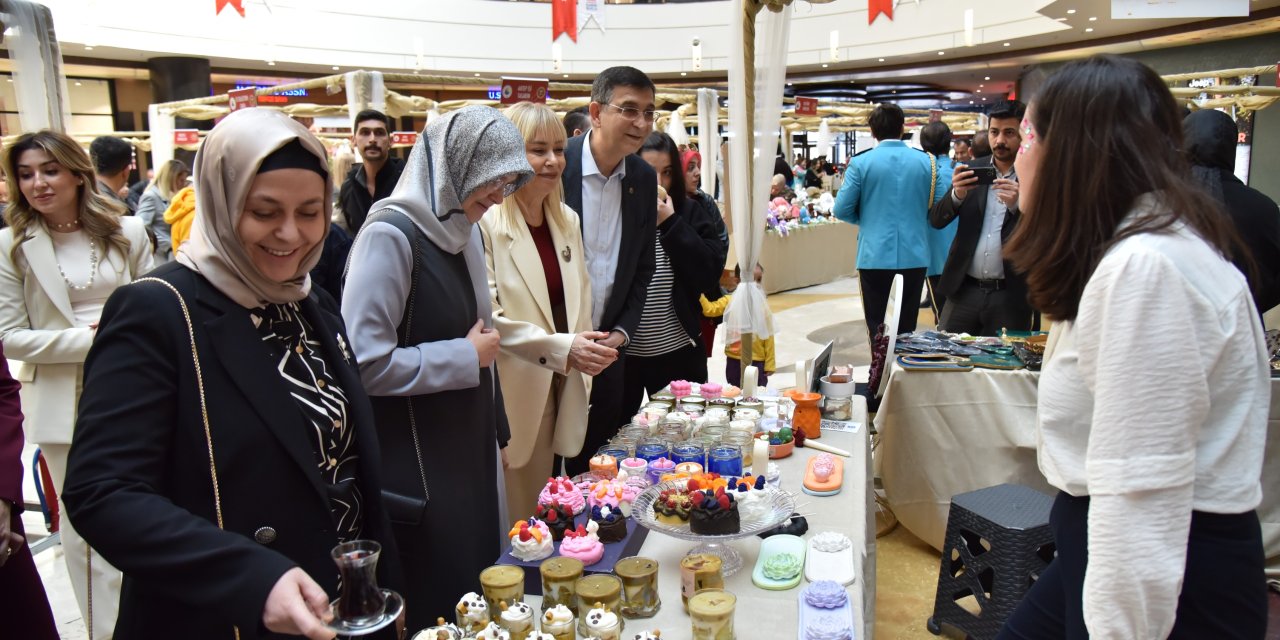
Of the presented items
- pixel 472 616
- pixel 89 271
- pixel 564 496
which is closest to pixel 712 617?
pixel 472 616

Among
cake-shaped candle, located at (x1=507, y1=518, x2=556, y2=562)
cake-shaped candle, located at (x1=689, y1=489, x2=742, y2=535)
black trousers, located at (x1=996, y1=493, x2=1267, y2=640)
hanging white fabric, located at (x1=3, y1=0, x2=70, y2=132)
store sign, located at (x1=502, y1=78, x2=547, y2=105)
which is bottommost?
cake-shaped candle, located at (x1=507, y1=518, x2=556, y2=562)

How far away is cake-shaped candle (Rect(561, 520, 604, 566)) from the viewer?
1.69 metres

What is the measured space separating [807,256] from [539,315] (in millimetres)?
8452

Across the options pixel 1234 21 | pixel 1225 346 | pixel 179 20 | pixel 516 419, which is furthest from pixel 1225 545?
pixel 179 20

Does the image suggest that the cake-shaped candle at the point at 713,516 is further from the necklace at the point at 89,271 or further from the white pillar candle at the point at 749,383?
the necklace at the point at 89,271

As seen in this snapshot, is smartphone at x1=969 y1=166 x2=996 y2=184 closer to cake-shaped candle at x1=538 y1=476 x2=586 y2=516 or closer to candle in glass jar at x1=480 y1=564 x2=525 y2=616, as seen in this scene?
cake-shaped candle at x1=538 y1=476 x2=586 y2=516

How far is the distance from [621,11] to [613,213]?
18.6 meters

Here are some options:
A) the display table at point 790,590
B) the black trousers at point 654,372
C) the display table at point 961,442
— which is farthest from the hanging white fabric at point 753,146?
the display table at point 790,590

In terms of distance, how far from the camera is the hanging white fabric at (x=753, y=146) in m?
3.04

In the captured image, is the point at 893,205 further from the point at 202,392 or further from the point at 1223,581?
the point at 202,392

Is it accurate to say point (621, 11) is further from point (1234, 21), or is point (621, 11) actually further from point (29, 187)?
point (29, 187)

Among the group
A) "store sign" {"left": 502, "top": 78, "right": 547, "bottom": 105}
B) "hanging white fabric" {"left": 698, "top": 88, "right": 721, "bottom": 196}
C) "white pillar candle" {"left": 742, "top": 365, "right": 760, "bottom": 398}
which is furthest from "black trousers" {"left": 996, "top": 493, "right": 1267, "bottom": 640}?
"hanging white fabric" {"left": 698, "top": 88, "right": 721, "bottom": 196}

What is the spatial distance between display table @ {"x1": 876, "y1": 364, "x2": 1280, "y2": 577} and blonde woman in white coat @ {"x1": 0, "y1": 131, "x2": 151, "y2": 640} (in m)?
2.91

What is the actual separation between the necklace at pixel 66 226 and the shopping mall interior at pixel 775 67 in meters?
0.34
